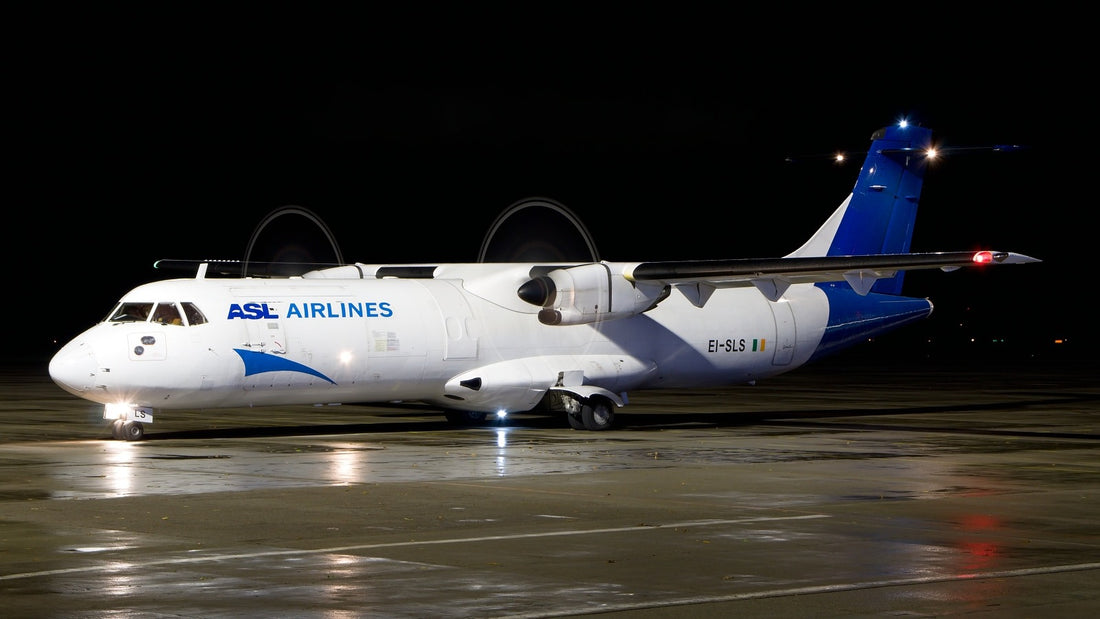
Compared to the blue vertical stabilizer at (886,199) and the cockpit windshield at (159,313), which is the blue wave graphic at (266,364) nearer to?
the cockpit windshield at (159,313)

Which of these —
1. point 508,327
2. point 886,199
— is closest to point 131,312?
point 508,327

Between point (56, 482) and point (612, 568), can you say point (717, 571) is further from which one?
point (56, 482)

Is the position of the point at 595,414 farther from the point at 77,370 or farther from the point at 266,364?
the point at 77,370

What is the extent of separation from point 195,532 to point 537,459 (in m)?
7.77

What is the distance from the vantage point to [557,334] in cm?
2608

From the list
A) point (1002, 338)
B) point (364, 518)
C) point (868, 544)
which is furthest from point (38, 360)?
point (1002, 338)

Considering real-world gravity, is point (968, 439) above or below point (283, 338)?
below

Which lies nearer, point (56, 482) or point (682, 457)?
point (56, 482)

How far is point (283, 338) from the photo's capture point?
906 inches

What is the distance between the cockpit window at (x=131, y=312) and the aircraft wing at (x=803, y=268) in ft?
28.0

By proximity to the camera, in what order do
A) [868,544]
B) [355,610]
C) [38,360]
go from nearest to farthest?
1. [355,610]
2. [868,544]
3. [38,360]

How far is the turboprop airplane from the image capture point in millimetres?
22203

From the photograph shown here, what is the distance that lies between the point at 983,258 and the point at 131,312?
13991 mm

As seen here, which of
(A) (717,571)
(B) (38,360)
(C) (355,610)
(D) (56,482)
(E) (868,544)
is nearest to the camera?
(C) (355,610)
